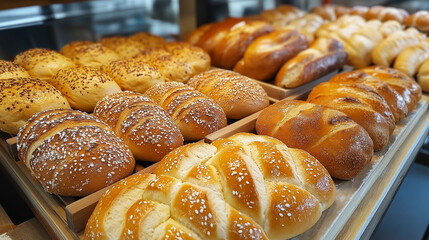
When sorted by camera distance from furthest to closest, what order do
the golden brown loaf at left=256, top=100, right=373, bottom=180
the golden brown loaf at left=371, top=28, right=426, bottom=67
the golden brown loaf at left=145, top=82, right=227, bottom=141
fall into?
1. the golden brown loaf at left=371, top=28, right=426, bottom=67
2. the golden brown loaf at left=145, top=82, right=227, bottom=141
3. the golden brown loaf at left=256, top=100, right=373, bottom=180

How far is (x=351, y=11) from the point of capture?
14.0 feet

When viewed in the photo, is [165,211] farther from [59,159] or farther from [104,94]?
[104,94]

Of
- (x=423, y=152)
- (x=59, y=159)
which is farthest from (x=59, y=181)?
(x=423, y=152)

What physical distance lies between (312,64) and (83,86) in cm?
164

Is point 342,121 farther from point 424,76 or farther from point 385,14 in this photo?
point 385,14

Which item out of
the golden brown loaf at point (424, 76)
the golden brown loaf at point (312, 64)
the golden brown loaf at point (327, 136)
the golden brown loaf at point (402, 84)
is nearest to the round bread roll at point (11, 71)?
the golden brown loaf at point (327, 136)

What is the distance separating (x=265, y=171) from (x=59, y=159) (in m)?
0.88

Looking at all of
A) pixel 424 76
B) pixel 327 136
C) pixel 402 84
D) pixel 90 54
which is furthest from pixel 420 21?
pixel 90 54

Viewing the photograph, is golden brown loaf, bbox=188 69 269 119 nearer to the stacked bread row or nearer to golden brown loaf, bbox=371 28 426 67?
the stacked bread row

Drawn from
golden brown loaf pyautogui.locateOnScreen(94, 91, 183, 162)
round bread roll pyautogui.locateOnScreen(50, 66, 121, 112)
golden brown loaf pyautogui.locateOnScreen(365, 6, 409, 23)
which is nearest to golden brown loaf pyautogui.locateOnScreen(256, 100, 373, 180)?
golden brown loaf pyautogui.locateOnScreen(94, 91, 183, 162)

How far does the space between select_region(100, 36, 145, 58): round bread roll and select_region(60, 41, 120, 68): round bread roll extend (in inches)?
5.9

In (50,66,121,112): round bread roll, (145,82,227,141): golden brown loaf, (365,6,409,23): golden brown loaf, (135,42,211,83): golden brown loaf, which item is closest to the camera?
(145,82,227,141): golden brown loaf

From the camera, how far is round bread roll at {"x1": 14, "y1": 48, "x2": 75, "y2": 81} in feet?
7.14

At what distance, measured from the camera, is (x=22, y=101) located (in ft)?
5.75
